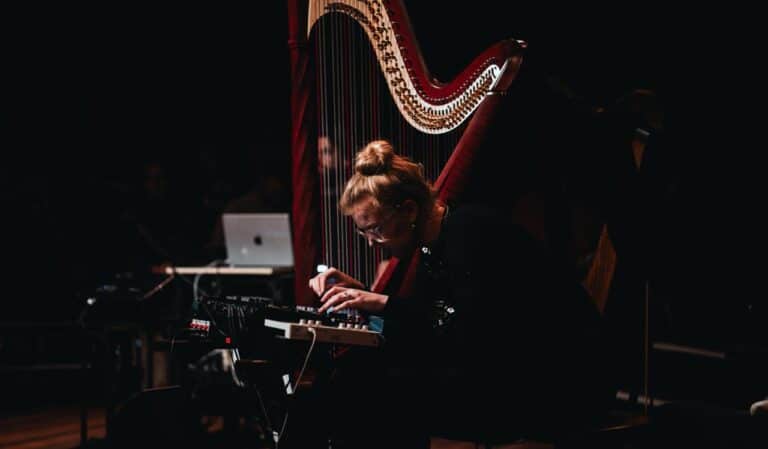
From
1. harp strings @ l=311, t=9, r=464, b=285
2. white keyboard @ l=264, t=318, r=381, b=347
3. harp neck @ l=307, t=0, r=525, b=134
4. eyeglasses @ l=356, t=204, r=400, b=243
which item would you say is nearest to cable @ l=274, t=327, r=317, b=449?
white keyboard @ l=264, t=318, r=381, b=347

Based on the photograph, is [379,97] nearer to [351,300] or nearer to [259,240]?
Result: [351,300]

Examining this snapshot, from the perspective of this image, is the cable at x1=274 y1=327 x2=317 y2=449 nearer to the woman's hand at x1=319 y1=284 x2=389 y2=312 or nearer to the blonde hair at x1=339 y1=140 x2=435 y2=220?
the woman's hand at x1=319 y1=284 x2=389 y2=312

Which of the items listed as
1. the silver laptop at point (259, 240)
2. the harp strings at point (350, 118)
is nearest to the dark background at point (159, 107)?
the silver laptop at point (259, 240)

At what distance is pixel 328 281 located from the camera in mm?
2344

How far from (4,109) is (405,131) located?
4.06 metres

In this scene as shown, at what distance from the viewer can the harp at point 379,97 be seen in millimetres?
2510

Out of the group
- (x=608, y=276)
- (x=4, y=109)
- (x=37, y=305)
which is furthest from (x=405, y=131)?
(x=4, y=109)

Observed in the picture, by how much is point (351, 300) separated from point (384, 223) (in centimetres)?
A: 25

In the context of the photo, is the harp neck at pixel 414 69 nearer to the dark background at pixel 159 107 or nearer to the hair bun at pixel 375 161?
the hair bun at pixel 375 161

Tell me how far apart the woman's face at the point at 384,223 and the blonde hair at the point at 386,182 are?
15 mm

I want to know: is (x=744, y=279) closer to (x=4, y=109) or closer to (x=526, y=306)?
(x=526, y=306)

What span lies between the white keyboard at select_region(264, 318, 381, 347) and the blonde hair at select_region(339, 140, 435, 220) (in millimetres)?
391

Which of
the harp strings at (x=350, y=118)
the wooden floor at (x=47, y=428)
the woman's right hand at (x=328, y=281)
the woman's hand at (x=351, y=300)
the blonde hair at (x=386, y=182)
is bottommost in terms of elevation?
the wooden floor at (x=47, y=428)

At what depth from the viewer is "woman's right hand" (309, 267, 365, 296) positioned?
230 centimetres
